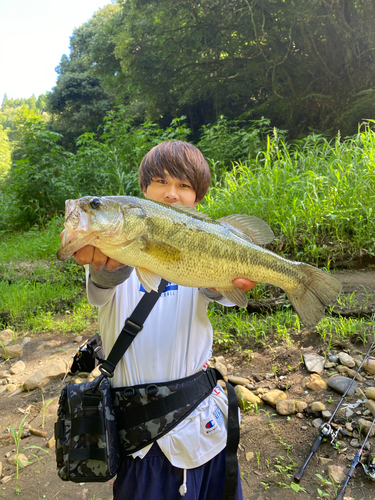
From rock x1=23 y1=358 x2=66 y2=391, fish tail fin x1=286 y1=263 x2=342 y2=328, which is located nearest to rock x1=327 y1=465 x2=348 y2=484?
fish tail fin x1=286 y1=263 x2=342 y2=328

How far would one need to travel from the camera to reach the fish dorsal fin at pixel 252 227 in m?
1.75

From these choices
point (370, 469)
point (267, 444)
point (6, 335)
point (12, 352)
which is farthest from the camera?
point (6, 335)

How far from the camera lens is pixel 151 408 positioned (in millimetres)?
1546

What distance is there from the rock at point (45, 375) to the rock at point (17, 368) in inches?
18.0

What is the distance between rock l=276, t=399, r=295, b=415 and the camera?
2830 millimetres

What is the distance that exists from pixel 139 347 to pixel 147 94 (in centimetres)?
1700

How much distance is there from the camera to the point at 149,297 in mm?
1686

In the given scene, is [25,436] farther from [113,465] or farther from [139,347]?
[139,347]

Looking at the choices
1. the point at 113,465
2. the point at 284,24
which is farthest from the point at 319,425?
the point at 284,24

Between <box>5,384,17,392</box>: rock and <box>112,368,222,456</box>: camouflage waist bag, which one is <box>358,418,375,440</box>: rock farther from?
<box>5,384,17,392</box>: rock

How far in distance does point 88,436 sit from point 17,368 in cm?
326

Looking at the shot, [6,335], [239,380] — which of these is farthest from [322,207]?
[6,335]

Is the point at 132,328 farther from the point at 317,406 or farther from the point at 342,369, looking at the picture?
the point at 342,369

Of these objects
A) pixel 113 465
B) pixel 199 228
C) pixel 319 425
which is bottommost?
pixel 319 425
